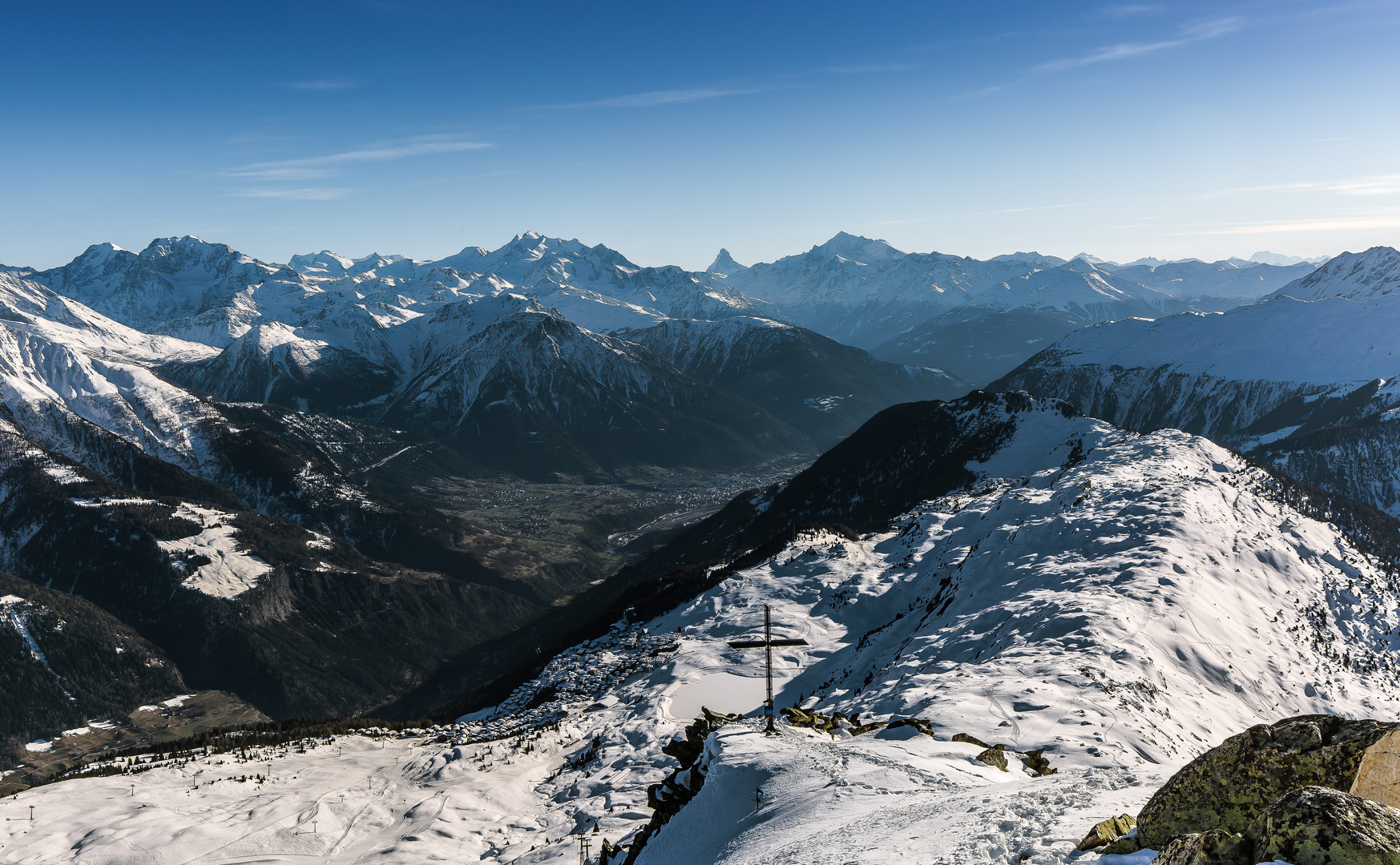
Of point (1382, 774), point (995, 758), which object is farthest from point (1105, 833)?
point (995, 758)

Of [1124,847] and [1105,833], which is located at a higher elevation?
[1124,847]

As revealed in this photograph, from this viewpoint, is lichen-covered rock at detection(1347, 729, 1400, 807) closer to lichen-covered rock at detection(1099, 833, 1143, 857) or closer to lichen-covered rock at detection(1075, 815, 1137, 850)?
lichen-covered rock at detection(1099, 833, 1143, 857)

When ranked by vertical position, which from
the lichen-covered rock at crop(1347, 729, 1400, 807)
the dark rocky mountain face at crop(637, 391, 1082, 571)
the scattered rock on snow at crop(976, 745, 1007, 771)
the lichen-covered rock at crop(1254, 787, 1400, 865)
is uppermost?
the lichen-covered rock at crop(1254, 787, 1400, 865)

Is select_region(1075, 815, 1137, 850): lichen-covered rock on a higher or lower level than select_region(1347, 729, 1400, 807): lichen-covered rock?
lower

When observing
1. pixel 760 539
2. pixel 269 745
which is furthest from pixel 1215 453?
pixel 269 745

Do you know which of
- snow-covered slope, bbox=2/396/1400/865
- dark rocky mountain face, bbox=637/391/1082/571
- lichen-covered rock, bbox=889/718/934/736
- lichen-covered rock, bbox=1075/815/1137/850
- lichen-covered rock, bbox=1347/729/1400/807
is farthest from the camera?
dark rocky mountain face, bbox=637/391/1082/571

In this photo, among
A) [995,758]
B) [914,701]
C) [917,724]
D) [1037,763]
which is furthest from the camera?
[914,701]

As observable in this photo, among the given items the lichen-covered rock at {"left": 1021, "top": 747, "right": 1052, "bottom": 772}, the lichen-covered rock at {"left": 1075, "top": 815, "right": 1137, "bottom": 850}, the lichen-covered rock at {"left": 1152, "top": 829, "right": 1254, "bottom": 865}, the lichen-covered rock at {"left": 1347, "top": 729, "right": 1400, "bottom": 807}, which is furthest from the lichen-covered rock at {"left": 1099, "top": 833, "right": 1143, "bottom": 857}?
the lichen-covered rock at {"left": 1021, "top": 747, "right": 1052, "bottom": 772}

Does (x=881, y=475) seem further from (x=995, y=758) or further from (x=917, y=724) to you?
(x=995, y=758)
